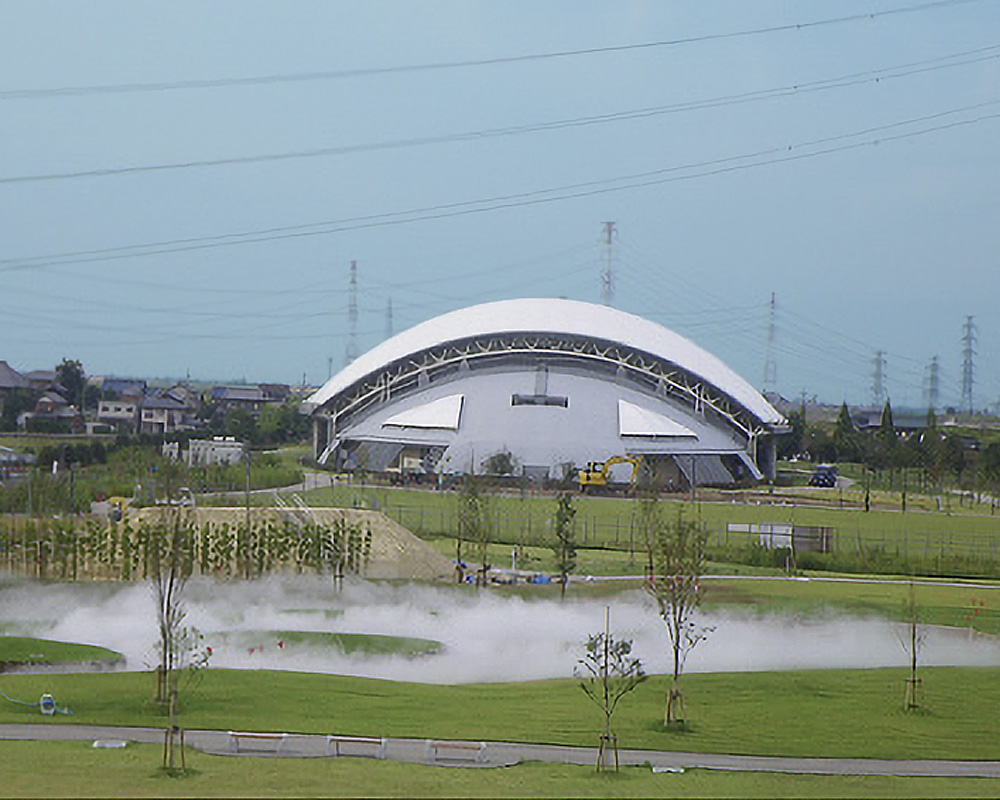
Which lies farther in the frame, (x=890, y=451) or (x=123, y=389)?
(x=123, y=389)

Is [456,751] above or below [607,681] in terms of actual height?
below

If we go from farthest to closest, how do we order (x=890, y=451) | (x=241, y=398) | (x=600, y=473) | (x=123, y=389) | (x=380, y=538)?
(x=241, y=398)
(x=123, y=389)
(x=890, y=451)
(x=600, y=473)
(x=380, y=538)

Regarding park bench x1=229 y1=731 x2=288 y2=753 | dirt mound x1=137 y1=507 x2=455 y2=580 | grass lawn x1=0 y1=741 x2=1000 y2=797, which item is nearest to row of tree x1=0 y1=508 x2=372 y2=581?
dirt mound x1=137 y1=507 x2=455 y2=580

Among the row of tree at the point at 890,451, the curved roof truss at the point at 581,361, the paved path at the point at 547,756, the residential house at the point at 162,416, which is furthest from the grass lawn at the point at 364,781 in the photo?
the residential house at the point at 162,416

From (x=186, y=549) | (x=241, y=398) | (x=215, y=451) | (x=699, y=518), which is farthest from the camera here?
(x=241, y=398)

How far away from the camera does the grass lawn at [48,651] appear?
23344 mm

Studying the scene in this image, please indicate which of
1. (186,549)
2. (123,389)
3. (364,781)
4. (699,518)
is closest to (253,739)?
(364,781)

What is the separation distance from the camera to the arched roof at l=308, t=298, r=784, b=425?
70500 mm

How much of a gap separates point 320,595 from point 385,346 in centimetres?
4615

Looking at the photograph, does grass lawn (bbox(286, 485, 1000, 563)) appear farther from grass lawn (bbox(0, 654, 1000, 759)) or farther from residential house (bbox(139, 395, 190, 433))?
residential house (bbox(139, 395, 190, 433))

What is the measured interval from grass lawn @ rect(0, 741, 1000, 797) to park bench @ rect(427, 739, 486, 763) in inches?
21.7

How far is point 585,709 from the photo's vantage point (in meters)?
19.8

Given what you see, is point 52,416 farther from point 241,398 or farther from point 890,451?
point 890,451

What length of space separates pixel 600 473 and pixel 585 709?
1685 inches
